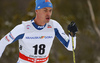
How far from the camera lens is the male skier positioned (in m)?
3.68

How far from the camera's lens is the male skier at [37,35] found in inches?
145

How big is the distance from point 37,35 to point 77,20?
564 inches

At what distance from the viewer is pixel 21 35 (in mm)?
3748

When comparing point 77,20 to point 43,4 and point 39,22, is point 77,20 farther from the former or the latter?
point 43,4

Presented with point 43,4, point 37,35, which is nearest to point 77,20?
point 37,35

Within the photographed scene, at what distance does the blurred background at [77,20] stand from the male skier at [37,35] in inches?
401

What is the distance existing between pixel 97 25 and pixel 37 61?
15333mm

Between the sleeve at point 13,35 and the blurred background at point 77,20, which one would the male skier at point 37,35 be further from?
the blurred background at point 77,20

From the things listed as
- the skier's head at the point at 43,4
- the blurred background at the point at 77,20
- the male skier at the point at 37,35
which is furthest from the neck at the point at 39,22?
the blurred background at the point at 77,20

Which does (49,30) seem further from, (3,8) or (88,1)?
(88,1)

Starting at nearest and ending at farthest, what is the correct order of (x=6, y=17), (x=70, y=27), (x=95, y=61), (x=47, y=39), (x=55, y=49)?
(x=70, y=27) < (x=47, y=39) < (x=55, y=49) < (x=6, y=17) < (x=95, y=61)

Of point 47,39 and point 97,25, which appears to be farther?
point 97,25

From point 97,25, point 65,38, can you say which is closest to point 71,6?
point 97,25

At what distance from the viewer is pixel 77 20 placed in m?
17.9
